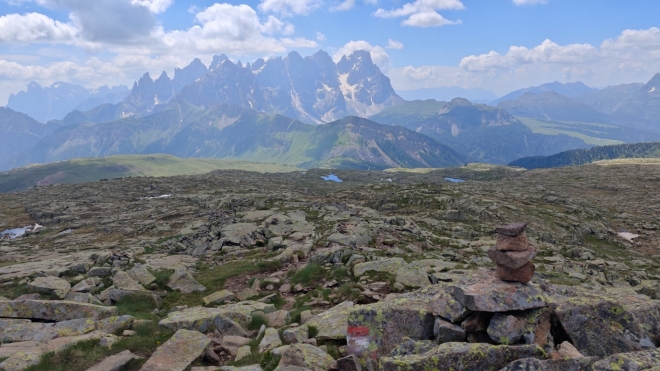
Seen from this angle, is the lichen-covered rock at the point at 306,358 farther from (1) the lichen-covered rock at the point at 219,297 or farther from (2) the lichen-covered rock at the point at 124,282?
(2) the lichen-covered rock at the point at 124,282

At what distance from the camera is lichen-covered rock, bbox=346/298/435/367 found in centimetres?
1239

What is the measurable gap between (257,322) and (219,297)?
6239 millimetres

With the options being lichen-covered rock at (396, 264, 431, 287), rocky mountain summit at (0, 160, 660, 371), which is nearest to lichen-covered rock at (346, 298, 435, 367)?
rocky mountain summit at (0, 160, 660, 371)

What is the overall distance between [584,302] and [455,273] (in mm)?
12063

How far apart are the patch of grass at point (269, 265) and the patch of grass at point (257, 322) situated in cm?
1130

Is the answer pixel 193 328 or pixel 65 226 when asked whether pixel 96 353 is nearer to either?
pixel 193 328

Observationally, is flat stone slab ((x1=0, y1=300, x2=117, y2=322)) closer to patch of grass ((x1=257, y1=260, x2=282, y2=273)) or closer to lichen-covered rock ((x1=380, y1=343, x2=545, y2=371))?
patch of grass ((x1=257, y1=260, x2=282, y2=273))

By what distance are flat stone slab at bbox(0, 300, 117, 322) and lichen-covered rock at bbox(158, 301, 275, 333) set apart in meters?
4.28

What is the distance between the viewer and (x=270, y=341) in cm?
1474

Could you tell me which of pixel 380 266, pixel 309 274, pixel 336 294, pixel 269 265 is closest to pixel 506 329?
pixel 336 294

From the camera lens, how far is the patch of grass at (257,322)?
18.0 metres

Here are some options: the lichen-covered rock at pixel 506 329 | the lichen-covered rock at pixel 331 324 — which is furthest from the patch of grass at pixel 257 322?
the lichen-covered rock at pixel 506 329

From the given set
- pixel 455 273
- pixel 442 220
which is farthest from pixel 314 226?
pixel 455 273

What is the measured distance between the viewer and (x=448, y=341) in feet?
37.0
